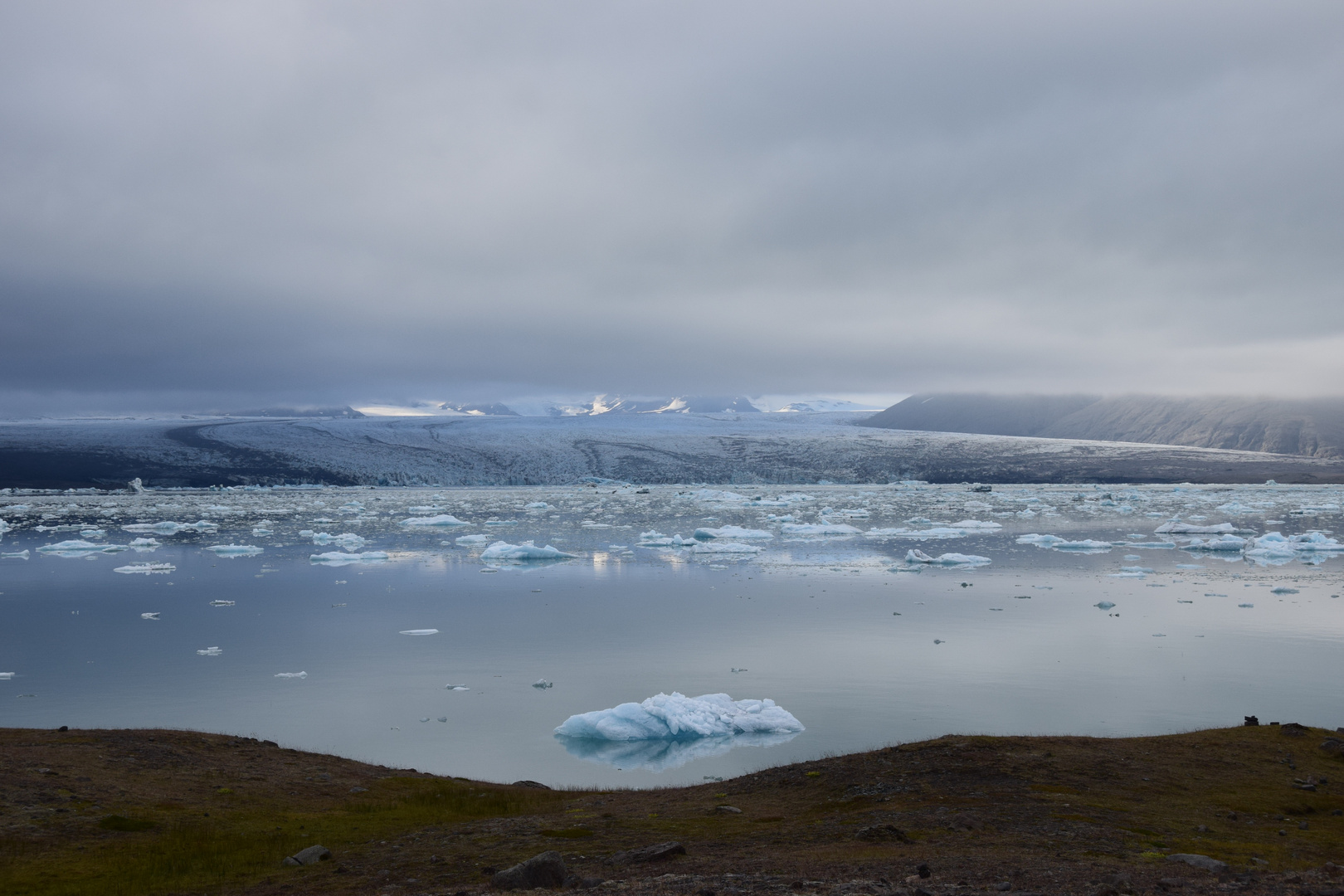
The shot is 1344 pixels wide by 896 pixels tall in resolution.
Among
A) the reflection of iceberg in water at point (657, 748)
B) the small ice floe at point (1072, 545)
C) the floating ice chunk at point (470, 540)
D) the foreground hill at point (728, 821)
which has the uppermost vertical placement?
the foreground hill at point (728, 821)

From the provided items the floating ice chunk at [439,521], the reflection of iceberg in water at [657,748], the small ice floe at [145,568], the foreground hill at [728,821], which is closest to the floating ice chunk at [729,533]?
the floating ice chunk at [439,521]

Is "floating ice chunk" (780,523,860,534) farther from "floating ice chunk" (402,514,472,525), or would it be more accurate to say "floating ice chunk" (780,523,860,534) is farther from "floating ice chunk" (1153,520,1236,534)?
"floating ice chunk" (402,514,472,525)

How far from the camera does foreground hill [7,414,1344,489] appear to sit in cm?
7744

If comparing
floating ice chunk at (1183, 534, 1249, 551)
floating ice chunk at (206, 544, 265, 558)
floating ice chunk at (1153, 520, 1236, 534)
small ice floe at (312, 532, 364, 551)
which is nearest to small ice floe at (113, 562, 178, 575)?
floating ice chunk at (206, 544, 265, 558)

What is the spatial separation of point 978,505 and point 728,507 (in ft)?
49.8

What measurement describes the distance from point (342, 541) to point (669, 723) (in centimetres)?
2484

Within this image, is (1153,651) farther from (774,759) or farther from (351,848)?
(351,848)

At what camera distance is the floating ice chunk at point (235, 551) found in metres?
30.7

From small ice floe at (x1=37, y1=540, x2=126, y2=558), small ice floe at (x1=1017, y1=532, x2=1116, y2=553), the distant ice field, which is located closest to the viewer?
the distant ice field

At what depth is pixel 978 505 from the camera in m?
53.7

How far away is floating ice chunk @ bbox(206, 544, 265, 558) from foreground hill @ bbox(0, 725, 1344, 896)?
871 inches

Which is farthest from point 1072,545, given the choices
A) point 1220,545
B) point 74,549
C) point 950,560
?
point 74,549

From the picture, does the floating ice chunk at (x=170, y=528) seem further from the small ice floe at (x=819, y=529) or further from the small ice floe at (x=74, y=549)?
the small ice floe at (x=819, y=529)

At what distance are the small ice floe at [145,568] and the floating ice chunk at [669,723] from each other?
2068 cm
